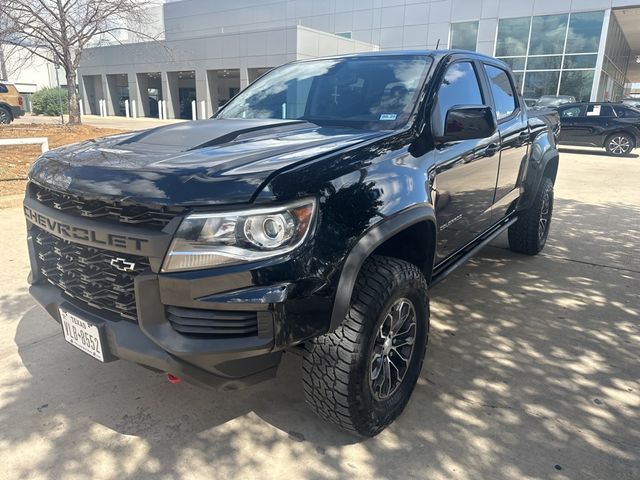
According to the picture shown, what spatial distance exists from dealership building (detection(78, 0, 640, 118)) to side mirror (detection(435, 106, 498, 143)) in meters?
14.7

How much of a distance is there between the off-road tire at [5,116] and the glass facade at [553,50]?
22.2 m

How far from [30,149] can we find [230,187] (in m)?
11.9

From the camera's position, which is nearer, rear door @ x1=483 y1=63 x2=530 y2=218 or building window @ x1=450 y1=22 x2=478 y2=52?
rear door @ x1=483 y1=63 x2=530 y2=218

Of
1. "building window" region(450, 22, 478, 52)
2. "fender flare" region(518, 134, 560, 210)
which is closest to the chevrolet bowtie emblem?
"fender flare" region(518, 134, 560, 210)

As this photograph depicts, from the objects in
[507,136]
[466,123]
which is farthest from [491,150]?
[466,123]

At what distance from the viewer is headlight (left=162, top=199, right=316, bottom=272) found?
5.99ft

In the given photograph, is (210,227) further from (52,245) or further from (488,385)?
(488,385)

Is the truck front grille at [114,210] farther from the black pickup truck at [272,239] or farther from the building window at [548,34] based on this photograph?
the building window at [548,34]

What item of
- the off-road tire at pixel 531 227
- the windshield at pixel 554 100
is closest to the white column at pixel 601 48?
the windshield at pixel 554 100

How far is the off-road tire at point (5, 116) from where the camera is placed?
19062mm

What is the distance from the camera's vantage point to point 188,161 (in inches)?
80.9

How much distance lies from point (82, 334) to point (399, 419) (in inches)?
62.6

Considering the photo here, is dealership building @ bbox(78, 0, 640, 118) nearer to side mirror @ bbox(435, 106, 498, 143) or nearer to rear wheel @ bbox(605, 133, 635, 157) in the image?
rear wheel @ bbox(605, 133, 635, 157)

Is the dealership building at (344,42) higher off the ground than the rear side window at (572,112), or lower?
higher
